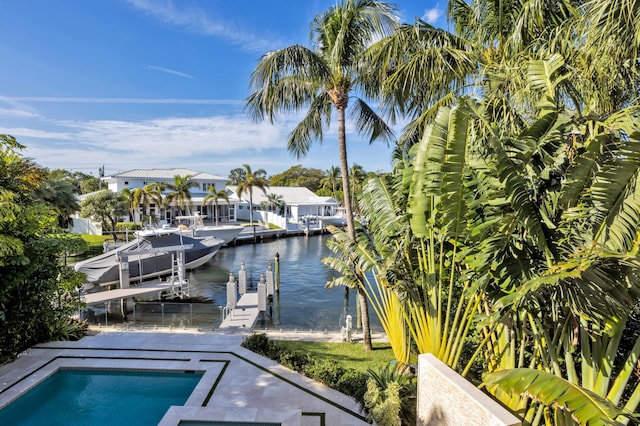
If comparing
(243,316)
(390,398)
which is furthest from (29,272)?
(390,398)

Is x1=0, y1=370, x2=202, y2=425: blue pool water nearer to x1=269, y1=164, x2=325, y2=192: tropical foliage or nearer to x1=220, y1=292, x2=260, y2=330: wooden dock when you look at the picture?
x1=220, y1=292, x2=260, y2=330: wooden dock

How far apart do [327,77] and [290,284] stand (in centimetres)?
1582

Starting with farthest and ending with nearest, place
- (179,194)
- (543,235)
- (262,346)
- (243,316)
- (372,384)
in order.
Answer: (179,194) < (243,316) < (262,346) < (372,384) < (543,235)

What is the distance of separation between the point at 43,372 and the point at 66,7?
32.3 feet

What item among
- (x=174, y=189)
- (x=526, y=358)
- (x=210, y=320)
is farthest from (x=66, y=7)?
(x=174, y=189)

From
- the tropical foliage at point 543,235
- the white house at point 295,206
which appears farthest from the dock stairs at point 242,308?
the white house at point 295,206

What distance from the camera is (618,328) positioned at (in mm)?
4391

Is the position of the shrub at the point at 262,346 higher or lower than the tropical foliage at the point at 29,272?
lower

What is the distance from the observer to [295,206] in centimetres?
5062

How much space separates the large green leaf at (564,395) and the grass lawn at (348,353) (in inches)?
207

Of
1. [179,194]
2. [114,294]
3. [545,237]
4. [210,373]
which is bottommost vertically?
[210,373]

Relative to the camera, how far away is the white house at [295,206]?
160 feet

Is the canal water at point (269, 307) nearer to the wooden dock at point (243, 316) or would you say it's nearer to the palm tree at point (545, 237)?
the wooden dock at point (243, 316)

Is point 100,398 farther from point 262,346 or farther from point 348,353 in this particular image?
point 348,353
